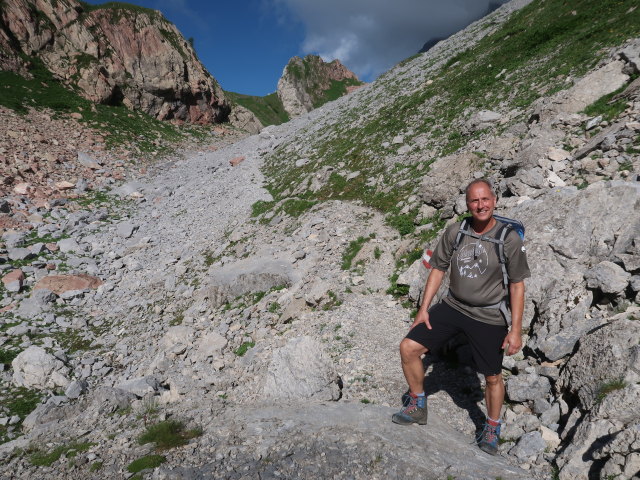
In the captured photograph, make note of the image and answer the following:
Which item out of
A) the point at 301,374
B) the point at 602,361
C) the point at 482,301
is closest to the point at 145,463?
the point at 301,374

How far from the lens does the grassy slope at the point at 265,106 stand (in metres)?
116

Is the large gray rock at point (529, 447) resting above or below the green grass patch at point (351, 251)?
below

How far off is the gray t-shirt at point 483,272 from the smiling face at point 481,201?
271 mm

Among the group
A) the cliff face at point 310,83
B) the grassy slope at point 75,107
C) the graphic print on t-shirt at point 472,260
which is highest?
the cliff face at point 310,83

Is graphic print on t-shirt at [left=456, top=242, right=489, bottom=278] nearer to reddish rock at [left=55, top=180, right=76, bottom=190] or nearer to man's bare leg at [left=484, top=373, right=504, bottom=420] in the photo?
man's bare leg at [left=484, top=373, right=504, bottom=420]

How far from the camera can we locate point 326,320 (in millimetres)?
9414

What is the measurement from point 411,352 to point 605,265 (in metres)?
3.94

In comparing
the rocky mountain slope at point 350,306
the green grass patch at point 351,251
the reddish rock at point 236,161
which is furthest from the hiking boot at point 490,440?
the reddish rock at point 236,161

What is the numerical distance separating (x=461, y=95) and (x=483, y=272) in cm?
1982

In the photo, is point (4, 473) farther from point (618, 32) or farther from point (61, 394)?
point (618, 32)

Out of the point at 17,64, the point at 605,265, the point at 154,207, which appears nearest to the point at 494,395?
the point at 605,265

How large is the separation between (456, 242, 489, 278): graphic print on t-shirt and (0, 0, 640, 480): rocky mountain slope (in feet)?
6.92

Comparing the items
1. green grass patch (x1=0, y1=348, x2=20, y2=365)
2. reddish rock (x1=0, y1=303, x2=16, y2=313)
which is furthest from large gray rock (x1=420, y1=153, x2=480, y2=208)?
reddish rock (x1=0, y1=303, x2=16, y2=313)

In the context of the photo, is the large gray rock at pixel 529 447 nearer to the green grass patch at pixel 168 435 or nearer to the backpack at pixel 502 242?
the backpack at pixel 502 242
